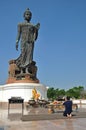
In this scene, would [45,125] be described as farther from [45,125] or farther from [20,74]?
[20,74]

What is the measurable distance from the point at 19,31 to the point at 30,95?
8.11 m

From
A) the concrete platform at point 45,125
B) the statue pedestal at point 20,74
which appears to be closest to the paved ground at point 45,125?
the concrete platform at point 45,125

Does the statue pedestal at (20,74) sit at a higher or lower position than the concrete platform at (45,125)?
higher

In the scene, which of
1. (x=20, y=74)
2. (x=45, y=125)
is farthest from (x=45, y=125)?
(x=20, y=74)

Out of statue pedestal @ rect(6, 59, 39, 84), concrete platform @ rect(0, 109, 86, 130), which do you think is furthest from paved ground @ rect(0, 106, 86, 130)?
statue pedestal @ rect(6, 59, 39, 84)

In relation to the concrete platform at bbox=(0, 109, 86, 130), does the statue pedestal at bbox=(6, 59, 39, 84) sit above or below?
above

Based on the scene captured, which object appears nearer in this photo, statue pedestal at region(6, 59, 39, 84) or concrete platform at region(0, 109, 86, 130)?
concrete platform at region(0, 109, 86, 130)

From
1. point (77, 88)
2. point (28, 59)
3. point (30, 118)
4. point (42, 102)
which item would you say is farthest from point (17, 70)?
point (77, 88)

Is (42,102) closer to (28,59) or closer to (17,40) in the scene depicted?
(28,59)

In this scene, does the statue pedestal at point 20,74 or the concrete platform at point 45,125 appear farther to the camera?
the statue pedestal at point 20,74

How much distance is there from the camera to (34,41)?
102 feet

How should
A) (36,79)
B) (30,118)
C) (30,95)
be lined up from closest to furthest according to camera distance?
(30,118) < (30,95) < (36,79)

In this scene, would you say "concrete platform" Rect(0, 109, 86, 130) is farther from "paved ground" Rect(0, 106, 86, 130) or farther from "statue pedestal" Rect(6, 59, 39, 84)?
"statue pedestal" Rect(6, 59, 39, 84)

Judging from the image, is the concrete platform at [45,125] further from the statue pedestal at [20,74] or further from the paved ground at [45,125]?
the statue pedestal at [20,74]
